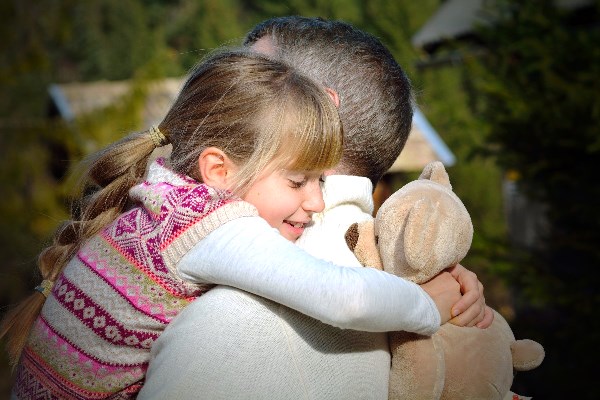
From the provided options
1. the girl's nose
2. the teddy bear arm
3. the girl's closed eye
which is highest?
the girl's closed eye

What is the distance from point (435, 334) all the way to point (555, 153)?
474 centimetres

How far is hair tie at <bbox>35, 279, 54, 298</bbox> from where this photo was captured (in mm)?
1963

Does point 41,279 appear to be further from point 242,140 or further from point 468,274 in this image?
point 468,274

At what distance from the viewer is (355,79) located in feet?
6.53

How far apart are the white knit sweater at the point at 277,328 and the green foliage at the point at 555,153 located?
4.17 m

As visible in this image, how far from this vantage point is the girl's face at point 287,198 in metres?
1.76

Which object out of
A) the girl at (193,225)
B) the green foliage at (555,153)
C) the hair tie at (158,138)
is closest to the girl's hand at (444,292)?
the girl at (193,225)

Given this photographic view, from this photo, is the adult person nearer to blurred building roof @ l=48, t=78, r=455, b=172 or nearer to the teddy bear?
the teddy bear

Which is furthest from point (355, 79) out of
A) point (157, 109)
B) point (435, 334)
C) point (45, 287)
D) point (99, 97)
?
point (99, 97)

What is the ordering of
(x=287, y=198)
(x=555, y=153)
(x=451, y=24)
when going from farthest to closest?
(x=451, y=24) → (x=555, y=153) → (x=287, y=198)

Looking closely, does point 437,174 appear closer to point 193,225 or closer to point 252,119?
point 252,119

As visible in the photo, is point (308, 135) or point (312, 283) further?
point (308, 135)

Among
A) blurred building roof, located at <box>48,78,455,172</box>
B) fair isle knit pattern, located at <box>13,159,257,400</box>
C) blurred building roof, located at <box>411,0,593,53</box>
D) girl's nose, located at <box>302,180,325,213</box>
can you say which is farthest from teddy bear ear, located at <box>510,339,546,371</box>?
blurred building roof, located at <box>411,0,593,53</box>

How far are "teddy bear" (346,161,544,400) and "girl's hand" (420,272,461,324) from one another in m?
0.03
